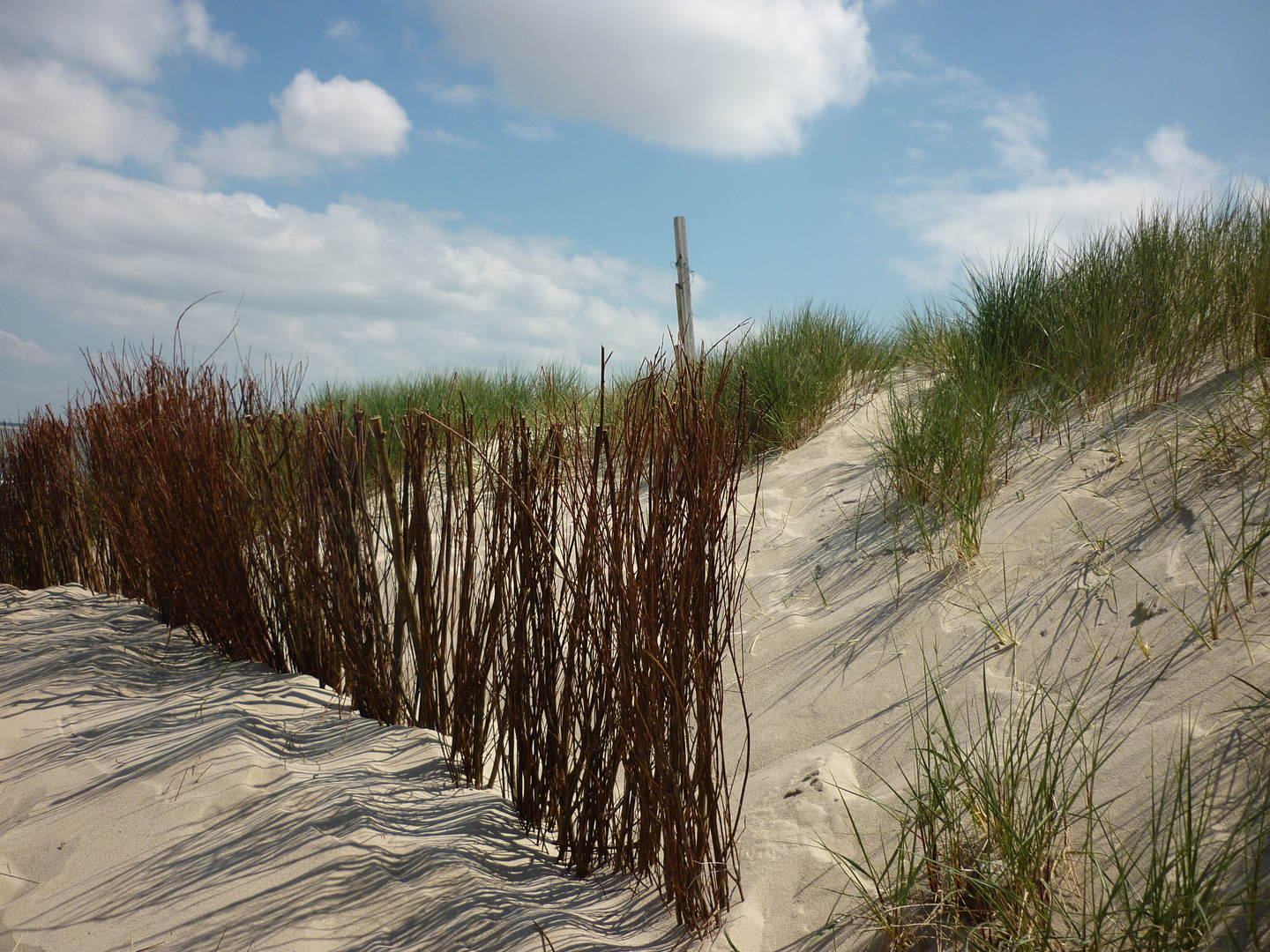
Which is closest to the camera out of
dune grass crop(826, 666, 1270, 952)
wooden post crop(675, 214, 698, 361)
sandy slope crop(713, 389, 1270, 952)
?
dune grass crop(826, 666, 1270, 952)

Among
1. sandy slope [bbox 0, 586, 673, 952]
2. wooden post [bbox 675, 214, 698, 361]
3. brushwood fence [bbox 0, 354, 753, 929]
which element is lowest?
sandy slope [bbox 0, 586, 673, 952]

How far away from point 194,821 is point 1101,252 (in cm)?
650

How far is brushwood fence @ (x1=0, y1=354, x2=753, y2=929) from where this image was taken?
1.76 m

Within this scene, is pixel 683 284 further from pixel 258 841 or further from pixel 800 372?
pixel 258 841

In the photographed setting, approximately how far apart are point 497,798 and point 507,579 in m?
0.74

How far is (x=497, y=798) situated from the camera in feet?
8.18

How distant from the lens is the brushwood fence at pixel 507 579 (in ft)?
5.77

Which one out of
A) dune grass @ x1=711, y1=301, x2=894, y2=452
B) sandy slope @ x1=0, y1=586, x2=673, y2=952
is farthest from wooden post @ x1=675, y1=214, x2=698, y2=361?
sandy slope @ x1=0, y1=586, x2=673, y2=952

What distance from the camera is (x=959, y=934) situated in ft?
5.64

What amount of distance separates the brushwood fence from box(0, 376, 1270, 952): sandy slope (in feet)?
0.58

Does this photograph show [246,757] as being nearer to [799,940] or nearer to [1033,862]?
[799,940]

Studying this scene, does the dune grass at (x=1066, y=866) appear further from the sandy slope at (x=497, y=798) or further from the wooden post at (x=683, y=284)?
the wooden post at (x=683, y=284)

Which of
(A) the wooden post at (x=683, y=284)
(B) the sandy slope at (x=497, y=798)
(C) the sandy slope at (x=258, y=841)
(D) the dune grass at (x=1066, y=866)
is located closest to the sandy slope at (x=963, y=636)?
(B) the sandy slope at (x=497, y=798)

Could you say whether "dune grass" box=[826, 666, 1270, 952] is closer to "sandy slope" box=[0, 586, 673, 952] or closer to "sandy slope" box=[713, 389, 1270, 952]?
"sandy slope" box=[713, 389, 1270, 952]
